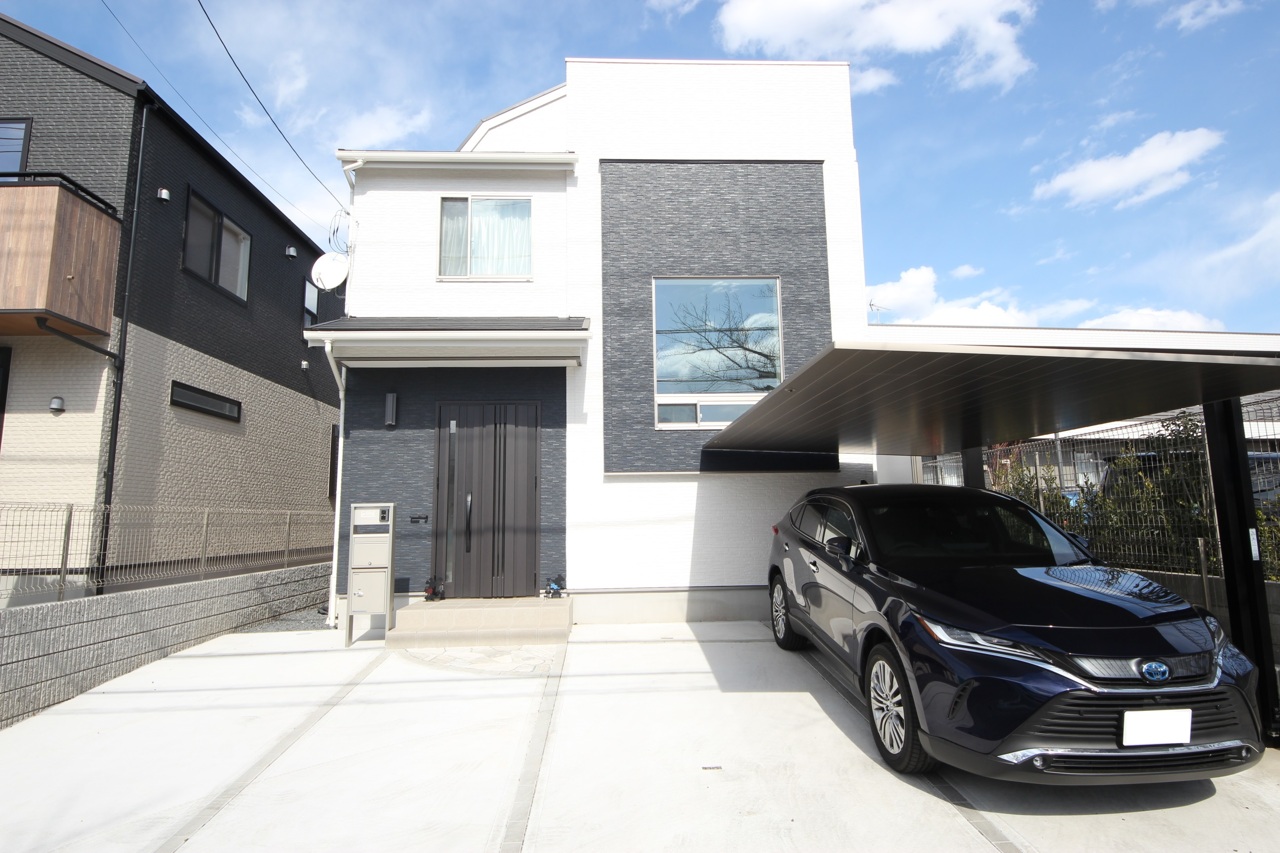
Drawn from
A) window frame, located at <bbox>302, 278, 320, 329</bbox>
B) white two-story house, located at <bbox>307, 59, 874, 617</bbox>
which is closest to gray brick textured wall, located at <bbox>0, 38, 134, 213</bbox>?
white two-story house, located at <bbox>307, 59, 874, 617</bbox>

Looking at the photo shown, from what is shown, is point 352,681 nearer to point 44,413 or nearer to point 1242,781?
point 44,413

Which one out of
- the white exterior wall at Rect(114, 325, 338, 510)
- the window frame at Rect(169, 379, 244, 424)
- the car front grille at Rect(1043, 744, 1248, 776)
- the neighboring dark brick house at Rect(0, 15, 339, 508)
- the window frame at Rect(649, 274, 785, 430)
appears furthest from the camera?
the window frame at Rect(169, 379, 244, 424)

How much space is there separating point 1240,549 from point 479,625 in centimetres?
591

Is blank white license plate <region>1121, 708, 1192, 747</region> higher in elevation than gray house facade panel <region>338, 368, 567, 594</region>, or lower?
lower

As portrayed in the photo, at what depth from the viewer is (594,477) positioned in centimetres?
755

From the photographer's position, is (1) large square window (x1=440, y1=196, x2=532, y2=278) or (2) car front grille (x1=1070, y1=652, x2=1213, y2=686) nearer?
(2) car front grille (x1=1070, y1=652, x2=1213, y2=686)

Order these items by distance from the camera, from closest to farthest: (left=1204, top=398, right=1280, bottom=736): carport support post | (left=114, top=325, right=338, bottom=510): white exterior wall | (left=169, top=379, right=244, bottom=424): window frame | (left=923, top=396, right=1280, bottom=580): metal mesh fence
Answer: (left=1204, top=398, right=1280, bottom=736): carport support post < (left=923, top=396, right=1280, bottom=580): metal mesh fence < (left=114, top=325, right=338, bottom=510): white exterior wall < (left=169, top=379, right=244, bottom=424): window frame

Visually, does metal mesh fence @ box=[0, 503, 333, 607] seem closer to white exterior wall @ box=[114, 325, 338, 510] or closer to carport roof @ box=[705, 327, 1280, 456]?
white exterior wall @ box=[114, 325, 338, 510]

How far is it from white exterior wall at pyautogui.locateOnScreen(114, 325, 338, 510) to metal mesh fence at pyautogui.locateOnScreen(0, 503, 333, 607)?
75cm

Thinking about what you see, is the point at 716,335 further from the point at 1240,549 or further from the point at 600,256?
the point at 1240,549

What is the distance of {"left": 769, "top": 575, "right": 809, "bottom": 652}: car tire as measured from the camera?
5980 millimetres

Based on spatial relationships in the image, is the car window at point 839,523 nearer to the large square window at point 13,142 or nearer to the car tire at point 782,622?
the car tire at point 782,622

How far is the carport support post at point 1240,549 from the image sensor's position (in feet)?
12.8

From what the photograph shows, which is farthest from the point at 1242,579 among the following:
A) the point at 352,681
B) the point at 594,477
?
the point at 352,681
